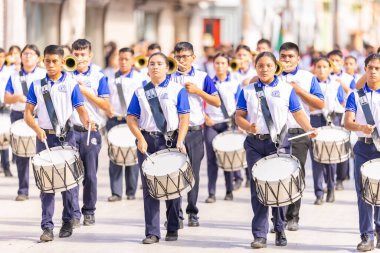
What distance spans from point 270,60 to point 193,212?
2.45m

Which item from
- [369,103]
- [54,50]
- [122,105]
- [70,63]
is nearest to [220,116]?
[122,105]

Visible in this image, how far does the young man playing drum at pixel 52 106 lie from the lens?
1256cm

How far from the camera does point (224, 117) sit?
16.8m

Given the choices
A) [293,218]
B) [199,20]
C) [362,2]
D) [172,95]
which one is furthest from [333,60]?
[362,2]

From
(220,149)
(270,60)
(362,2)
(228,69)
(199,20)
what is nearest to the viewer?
(270,60)

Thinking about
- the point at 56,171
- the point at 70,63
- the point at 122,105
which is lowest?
the point at 56,171

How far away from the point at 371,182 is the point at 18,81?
22.4 ft

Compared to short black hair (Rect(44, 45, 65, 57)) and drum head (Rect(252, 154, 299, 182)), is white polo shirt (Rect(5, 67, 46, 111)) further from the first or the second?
drum head (Rect(252, 154, 299, 182))

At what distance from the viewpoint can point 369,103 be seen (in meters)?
12.1

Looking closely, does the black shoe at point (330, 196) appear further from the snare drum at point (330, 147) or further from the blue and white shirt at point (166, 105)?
the blue and white shirt at point (166, 105)

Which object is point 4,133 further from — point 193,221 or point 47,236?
point 47,236

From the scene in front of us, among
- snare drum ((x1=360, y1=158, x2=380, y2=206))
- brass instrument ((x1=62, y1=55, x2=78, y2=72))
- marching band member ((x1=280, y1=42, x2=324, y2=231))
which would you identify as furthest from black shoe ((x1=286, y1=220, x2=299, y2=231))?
brass instrument ((x1=62, y1=55, x2=78, y2=72))

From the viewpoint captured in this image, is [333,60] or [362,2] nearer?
[333,60]

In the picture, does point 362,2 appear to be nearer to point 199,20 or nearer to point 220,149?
point 199,20
